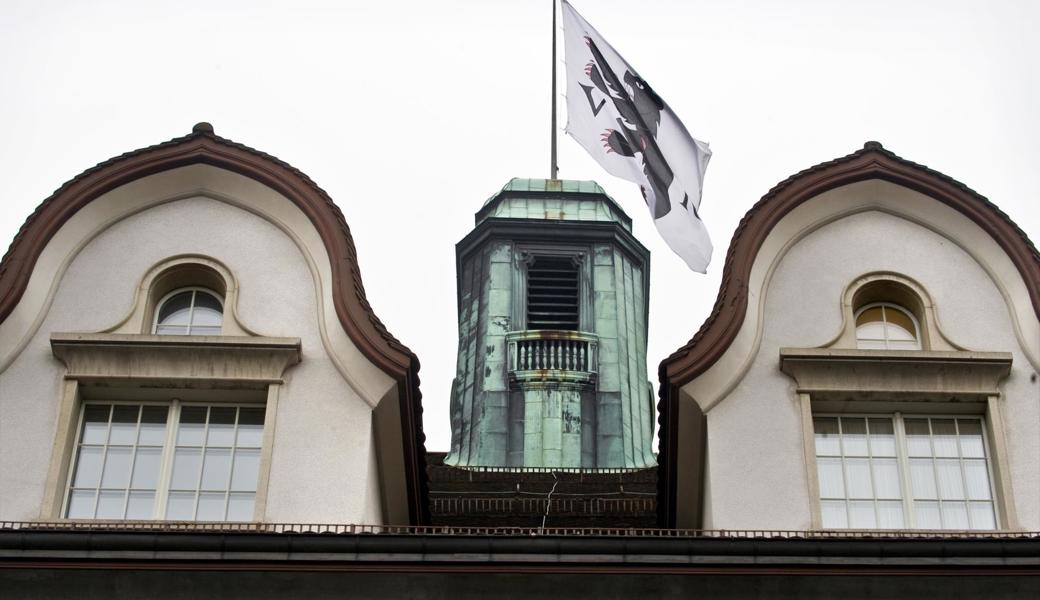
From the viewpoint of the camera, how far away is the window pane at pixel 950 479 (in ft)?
74.5

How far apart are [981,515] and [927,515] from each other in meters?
0.60

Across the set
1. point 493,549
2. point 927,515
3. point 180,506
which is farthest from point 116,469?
point 927,515

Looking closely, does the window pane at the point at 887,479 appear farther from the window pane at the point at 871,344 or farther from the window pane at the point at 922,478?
the window pane at the point at 871,344

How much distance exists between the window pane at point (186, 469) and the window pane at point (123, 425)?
1.97 ft

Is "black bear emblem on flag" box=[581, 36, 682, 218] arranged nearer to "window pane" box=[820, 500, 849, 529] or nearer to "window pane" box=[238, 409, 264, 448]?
"window pane" box=[820, 500, 849, 529]

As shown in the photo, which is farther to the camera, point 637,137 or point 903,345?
point 637,137

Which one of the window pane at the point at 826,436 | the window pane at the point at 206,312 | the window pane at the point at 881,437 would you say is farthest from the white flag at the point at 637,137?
the window pane at the point at 206,312

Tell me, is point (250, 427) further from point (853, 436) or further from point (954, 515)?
point (954, 515)

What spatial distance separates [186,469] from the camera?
22766 millimetres

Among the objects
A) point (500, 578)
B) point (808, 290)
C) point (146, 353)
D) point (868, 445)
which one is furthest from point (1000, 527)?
point (146, 353)

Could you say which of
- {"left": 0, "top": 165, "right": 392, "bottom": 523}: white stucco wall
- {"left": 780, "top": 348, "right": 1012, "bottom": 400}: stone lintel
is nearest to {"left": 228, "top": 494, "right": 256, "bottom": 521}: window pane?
{"left": 0, "top": 165, "right": 392, "bottom": 523}: white stucco wall

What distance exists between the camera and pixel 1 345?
23500 mm

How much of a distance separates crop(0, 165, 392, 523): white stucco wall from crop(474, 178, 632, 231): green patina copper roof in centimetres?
2380

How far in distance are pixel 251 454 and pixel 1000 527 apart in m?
8.21
